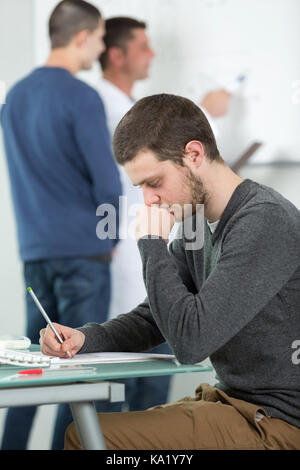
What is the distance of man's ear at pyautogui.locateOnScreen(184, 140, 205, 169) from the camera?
1.31 m

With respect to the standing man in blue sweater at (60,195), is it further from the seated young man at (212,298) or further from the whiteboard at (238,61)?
the seated young man at (212,298)

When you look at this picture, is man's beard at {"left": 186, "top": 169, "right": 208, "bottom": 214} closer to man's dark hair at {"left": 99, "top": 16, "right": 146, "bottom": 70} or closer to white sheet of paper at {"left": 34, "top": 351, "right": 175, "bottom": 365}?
white sheet of paper at {"left": 34, "top": 351, "right": 175, "bottom": 365}

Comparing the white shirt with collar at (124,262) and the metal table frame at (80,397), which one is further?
the white shirt with collar at (124,262)

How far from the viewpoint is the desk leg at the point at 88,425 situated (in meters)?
1.02

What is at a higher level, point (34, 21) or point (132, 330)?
point (34, 21)

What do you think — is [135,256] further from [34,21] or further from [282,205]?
[282,205]

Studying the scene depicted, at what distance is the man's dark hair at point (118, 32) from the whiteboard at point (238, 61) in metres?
0.10

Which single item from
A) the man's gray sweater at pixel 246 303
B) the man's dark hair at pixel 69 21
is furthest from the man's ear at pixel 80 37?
the man's gray sweater at pixel 246 303

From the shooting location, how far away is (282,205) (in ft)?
4.04

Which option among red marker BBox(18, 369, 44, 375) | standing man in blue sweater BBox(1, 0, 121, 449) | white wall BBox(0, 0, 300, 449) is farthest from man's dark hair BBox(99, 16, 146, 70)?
red marker BBox(18, 369, 44, 375)

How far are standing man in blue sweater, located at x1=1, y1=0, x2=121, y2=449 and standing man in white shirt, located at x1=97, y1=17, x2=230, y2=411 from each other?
0.22 m

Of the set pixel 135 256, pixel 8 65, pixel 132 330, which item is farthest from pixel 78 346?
pixel 8 65

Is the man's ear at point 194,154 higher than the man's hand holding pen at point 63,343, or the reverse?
the man's ear at point 194,154
